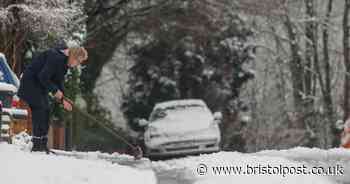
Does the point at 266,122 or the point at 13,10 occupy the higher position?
the point at 13,10

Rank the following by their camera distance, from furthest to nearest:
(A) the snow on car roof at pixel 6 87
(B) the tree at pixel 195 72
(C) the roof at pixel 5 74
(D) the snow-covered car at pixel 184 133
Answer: (B) the tree at pixel 195 72, (D) the snow-covered car at pixel 184 133, (C) the roof at pixel 5 74, (A) the snow on car roof at pixel 6 87

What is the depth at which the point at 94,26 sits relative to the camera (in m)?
25.9

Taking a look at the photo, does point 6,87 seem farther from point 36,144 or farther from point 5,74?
point 36,144

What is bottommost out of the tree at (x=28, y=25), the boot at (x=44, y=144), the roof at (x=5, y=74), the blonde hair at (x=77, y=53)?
the boot at (x=44, y=144)

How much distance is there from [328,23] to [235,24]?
12.3 ft

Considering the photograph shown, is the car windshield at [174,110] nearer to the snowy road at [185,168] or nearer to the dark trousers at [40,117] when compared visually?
the snowy road at [185,168]

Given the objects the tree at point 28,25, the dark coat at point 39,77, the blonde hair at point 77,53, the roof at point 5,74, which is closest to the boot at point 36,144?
the dark coat at point 39,77

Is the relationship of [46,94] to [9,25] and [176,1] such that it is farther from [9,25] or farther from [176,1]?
[176,1]

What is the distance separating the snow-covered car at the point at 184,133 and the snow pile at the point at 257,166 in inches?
179

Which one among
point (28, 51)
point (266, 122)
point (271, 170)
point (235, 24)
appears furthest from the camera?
point (266, 122)

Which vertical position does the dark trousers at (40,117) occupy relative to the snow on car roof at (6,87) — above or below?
below

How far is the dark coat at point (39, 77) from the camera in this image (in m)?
10.6

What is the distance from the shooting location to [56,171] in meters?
8.52

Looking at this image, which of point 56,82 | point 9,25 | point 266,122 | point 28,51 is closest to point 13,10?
point 9,25
